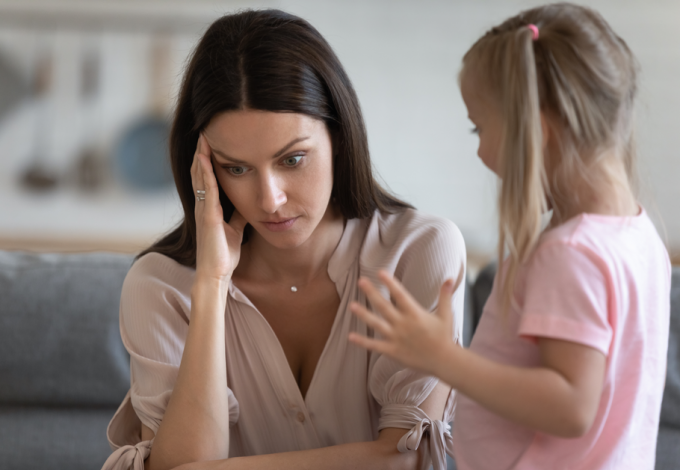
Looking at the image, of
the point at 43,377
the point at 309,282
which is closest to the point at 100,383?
the point at 43,377

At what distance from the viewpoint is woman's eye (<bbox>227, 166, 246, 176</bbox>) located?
1.22m

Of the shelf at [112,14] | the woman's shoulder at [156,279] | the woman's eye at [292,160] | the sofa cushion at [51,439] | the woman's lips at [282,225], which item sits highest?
the shelf at [112,14]

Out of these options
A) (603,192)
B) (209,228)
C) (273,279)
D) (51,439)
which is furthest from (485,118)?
(51,439)

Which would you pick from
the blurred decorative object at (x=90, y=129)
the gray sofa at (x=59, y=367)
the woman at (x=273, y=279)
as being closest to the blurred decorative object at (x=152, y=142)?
the blurred decorative object at (x=90, y=129)

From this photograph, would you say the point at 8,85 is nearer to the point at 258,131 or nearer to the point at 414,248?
the point at 258,131

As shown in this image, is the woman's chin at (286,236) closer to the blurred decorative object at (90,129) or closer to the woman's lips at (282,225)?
the woman's lips at (282,225)

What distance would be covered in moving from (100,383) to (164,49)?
209 centimetres

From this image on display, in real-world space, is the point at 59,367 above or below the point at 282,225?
below

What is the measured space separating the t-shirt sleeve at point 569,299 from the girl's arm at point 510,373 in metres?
0.02

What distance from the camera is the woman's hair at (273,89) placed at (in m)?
1.18

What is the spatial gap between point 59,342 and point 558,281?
1.45 m

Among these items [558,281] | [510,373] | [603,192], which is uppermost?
[603,192]

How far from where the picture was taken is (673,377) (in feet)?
5.30

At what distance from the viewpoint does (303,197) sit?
4.03 ft
